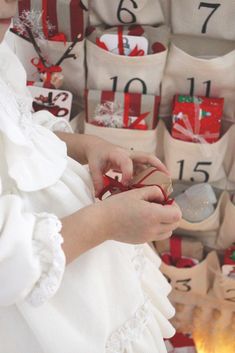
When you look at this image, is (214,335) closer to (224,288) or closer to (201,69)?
(224,288)

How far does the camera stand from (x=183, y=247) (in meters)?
1.35

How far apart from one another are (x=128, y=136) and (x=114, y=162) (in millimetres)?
358

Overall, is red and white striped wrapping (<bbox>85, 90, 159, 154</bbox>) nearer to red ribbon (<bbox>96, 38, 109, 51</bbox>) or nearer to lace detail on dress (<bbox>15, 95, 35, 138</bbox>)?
red ribbon (<bbox>96, 38, 109, 51</bbox>)

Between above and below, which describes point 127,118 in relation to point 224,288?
above

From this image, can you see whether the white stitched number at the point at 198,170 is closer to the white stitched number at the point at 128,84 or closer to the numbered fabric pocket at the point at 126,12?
the white stitched number at the point at 128,84

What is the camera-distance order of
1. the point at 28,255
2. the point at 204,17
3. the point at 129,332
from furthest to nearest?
the point at 204,17 < the point at 129,332 < the point at 28,255

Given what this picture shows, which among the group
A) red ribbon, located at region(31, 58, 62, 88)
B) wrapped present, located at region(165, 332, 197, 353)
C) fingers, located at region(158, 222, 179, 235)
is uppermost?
red ribbon, located at region(31, 58, 62, 88)

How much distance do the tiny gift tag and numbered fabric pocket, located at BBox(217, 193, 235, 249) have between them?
529 millimetres

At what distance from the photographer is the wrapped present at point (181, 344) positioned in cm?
134

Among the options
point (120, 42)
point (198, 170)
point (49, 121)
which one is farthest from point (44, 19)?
point (198, 170)

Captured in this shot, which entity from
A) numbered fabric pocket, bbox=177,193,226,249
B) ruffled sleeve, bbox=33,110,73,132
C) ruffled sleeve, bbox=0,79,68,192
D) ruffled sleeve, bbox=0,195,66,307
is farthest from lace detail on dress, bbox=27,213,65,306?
numbered fabric pocket, bbox=177,193,226,249

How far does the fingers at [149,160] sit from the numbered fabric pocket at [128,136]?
311mm

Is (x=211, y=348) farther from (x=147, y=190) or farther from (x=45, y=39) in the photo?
(x=45, y=39)

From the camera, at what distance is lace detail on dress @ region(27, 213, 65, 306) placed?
0.54 meters
